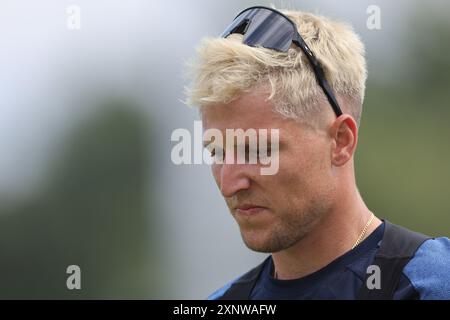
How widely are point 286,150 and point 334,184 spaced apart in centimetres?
24

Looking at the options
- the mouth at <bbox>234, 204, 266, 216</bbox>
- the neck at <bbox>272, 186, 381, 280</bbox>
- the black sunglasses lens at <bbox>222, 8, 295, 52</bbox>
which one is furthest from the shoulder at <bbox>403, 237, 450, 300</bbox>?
the black sunglasses lens at <bbox>222, 8, 295, 52</bbox>

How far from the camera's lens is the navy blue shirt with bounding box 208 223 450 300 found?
288cm

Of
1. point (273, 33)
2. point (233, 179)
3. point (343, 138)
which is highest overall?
point (273, 33)

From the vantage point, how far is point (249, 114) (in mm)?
3041

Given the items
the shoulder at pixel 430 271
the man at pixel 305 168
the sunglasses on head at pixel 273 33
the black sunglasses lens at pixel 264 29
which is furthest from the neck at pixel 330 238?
the black sunglasses lens at pixel 264 29

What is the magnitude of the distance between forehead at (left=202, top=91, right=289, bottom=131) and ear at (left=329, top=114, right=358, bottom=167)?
8.4 inches

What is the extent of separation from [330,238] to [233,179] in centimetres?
42

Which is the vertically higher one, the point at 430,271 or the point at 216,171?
the point at 216,171

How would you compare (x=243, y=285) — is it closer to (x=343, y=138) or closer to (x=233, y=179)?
(x=233, y=179)

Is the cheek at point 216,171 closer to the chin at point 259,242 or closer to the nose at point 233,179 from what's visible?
the nose at point 233,179

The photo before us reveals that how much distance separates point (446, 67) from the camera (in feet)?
35.5

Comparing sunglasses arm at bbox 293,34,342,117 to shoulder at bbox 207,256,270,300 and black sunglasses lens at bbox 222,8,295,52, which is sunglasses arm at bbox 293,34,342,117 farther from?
shoulder at bbox 207,256,270,300

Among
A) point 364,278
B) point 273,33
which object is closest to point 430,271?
point 364,278

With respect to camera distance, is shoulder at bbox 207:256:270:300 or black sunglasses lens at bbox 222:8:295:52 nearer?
black sunglasses lens at bbox 222:8:295:52
